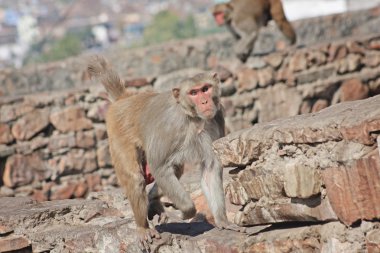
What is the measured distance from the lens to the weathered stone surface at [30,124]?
9586mm

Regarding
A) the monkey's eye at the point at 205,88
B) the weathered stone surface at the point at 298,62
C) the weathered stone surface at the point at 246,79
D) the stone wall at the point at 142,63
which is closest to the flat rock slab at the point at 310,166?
the monkey's eye at the point at 205,88

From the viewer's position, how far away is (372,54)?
10.7m

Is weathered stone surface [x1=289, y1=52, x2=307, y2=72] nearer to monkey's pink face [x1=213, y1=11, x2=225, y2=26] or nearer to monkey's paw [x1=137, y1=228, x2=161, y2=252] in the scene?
monkey's pink face [x1=213, y1=11, x2=225, y2=26]

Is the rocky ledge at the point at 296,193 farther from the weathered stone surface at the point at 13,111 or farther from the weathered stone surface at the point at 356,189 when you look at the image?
the weathered stone surface at the point at 13,111

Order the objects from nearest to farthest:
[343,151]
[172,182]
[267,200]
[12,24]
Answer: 1. [343,151]
2. [267,200]
3. [172,182]
4. [12,24]

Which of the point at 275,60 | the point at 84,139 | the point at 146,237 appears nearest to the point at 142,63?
the point at 275,60

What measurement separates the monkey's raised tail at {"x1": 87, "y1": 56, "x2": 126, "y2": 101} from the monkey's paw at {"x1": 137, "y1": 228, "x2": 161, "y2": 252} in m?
1.64

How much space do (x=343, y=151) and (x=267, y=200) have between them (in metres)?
0.65

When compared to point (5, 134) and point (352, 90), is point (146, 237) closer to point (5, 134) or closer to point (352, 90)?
point (5, 134)

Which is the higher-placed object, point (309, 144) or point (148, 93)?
point (148, 93)

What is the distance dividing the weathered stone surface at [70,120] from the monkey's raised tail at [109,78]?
9.83 ft

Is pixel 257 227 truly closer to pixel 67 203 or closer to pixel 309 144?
pixel 309 144

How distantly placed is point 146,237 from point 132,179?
0.81m

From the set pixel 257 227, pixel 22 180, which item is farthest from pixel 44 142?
pixel 257 227
